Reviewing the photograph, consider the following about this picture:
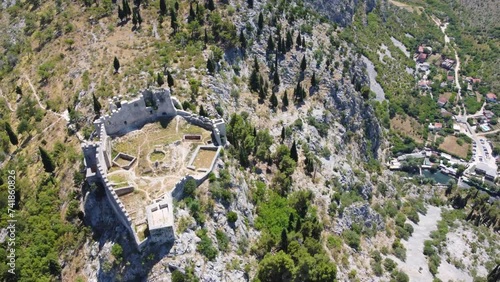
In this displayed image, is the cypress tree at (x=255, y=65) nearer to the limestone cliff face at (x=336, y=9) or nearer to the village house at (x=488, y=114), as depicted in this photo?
the limestone cliff face at (x=336, y=9)

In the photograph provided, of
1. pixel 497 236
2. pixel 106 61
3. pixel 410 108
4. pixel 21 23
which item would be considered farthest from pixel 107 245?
pixel 410 108

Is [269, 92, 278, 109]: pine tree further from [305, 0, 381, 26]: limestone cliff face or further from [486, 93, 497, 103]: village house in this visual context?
[486, 93, 497, 103]: village house

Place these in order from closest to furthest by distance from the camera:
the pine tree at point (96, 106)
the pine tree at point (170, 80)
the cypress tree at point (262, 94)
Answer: the pine tree at point (96, 106) → the pine tree at point (170, 80) → the cypress tree at point (262, 94)

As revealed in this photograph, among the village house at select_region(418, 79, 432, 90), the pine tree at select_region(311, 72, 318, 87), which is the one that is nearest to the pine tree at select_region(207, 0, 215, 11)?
the pine tree at select_region(311, 72, 318, 87)

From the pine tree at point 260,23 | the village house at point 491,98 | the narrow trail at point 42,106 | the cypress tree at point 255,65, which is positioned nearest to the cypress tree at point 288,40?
the pine tree at point 260,23

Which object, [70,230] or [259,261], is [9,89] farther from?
[259,261]

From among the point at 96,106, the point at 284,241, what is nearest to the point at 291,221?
the point at 284,241
